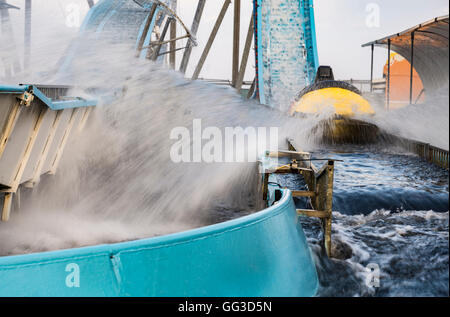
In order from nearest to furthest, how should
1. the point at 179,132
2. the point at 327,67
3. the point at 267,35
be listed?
the point at 179,132 < the point at 327,67 < the point at 267,35

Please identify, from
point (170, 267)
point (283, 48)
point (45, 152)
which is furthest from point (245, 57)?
point (170, 267)

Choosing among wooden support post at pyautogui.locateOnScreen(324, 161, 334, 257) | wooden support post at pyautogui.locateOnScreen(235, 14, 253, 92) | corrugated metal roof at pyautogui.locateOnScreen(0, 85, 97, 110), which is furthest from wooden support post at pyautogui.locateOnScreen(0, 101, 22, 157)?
wooden support post at pyautogui.locateOnScreen(235, 14, 253, 92)

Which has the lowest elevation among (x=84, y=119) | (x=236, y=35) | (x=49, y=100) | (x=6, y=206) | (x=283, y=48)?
(x=6, y=206)

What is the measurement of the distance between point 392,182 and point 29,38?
600 inches

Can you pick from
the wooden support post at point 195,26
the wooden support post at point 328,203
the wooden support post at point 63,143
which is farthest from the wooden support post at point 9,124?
the wooden support post at point 195,26

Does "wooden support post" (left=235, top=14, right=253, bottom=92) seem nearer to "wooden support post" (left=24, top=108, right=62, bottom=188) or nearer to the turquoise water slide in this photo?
"wooden support post" (left=24, top=108, right=62, bottom=188)

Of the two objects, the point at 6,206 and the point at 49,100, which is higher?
the point at 49,100

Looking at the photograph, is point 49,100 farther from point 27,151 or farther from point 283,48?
point 283,48

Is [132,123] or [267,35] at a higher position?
[267,35]

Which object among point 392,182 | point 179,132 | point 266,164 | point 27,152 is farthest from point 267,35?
point 27,152

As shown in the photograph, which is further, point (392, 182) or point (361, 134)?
point (361, 134)

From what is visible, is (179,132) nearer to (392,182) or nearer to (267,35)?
(392,182)

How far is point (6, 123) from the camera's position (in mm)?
3133

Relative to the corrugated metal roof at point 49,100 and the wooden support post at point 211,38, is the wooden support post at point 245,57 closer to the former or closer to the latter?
the wooden support post at point 211,38
